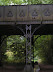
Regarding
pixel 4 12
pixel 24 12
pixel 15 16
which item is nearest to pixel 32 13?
pixel 24 12

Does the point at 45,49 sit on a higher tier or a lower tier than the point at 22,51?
lower

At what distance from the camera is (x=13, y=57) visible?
20469 mm

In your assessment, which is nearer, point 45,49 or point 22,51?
point 22,51

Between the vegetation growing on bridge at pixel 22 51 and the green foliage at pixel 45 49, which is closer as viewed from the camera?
the vegetation growing on bridge at pixel 22 51

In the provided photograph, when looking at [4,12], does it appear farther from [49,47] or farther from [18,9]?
[49,47]

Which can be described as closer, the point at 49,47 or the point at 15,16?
the point at 15,16

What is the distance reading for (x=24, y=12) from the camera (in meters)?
9.71

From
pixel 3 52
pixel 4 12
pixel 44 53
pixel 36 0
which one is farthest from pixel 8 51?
pixel 4 12

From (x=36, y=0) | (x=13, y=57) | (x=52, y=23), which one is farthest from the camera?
(x=36, y=0)

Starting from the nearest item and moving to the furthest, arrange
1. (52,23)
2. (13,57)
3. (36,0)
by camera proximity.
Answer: (52,23), (13,57), (36,0)

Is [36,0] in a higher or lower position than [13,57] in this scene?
higher

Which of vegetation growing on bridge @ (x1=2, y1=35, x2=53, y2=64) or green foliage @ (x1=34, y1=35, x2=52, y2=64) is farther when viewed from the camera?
green foliage @ (x1=34, y1=35, x2=52, y2=64)

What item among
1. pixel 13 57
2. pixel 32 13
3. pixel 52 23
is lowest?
pixel 13 57

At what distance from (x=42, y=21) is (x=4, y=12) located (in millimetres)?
3360
